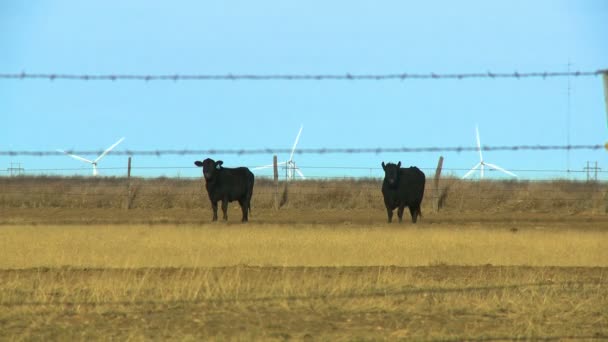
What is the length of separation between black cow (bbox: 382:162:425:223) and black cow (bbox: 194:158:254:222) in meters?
3.21

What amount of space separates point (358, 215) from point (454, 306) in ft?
61.1

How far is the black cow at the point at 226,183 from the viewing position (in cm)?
2581

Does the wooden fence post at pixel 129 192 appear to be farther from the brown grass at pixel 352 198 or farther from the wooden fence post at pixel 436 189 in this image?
the wooden fence post at pixel 436 189

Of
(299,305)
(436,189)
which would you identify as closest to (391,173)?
(436,189)

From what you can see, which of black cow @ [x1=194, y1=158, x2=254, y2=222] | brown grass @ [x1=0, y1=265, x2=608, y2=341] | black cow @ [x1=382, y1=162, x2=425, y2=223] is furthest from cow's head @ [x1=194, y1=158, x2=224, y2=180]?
brown grass @ [x1=0, y1=265, x2=608, y2=341]

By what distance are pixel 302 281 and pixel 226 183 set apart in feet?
51.5

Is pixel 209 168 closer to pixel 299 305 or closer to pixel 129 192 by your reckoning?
pixel 129 192

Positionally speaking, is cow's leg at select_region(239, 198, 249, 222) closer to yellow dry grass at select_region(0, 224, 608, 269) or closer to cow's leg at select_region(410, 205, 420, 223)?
yellow dry grass at select_region(0, 224, 608, 269)

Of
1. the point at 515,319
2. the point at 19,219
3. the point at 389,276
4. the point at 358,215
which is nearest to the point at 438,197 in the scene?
the point at 358,215

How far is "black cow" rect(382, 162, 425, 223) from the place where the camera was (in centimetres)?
2455

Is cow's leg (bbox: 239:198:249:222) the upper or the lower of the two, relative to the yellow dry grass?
upper

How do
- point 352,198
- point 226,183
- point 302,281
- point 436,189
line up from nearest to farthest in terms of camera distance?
point 302,281 < point 226,183 < point 436,189 < point 352,198

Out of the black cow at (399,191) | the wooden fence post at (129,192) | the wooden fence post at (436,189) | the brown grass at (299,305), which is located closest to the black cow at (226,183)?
the black cow at (399,191)

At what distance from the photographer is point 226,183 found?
2616cm
